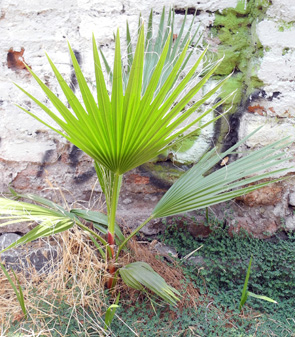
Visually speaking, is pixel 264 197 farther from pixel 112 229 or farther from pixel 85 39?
pixel 85 39

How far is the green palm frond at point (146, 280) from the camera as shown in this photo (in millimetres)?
1356

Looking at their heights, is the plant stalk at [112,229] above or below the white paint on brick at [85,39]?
below

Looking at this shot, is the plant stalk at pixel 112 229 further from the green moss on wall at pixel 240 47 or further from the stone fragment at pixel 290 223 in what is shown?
the stone fragment at pixel 290 223

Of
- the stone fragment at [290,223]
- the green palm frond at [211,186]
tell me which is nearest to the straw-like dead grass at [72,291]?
the green palm frond at [211,186]

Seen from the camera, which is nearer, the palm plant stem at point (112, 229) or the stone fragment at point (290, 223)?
the palm plant stem at point (112, 229)

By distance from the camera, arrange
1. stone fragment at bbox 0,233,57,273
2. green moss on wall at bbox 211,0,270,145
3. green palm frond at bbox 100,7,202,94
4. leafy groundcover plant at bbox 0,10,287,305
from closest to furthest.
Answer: leafy groundcover plant at bbox 0,10,287,305 → green palm frond at bbox 100,7,202,94 → stone fragment at bbox 0,233,57,273 → green moss on wall at bbox 211,0,270,145

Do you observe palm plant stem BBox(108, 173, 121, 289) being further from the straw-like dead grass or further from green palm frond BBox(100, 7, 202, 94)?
green palm frond BBox(100, 7, 202, 94)

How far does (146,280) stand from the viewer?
4.54 ft

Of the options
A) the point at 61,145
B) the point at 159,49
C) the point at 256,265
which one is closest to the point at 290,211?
the point at 256,265

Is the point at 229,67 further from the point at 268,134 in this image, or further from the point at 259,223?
the point at 259,223

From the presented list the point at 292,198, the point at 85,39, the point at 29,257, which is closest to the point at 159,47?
the point at 85,39

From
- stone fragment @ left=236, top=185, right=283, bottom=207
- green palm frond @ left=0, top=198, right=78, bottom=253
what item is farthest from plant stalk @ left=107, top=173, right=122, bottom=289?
stone fragment @ left=236, top=185, right=283, bottom=207

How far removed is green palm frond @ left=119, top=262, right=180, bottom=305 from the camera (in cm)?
136

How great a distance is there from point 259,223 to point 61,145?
1276 mm
